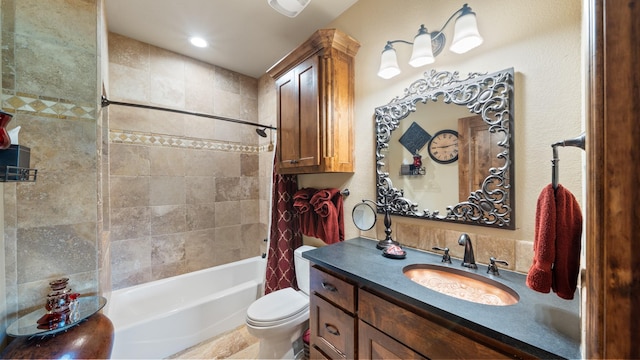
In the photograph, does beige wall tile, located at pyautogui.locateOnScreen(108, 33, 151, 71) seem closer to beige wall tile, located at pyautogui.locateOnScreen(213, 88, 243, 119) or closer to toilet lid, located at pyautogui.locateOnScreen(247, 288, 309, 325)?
Result: beige wall tile, located at pyautogui.locateOnScreen(213, 88, 243, 119)

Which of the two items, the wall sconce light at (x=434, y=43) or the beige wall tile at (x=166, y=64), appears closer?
the wall sconce light at (x=434, y=43)

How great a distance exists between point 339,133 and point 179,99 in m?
1.80

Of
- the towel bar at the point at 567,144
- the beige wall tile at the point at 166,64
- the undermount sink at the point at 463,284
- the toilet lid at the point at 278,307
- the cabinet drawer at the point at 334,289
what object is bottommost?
the toilet lid at the point at 278,307

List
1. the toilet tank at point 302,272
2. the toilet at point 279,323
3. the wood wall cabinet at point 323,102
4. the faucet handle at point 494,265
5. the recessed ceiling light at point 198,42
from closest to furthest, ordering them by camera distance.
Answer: the faucet handle at point 494,265 → the toilet at point 279,323 → the wood wall cabinet at point 323,102 → the toilet tank at point 302,272 → the recessed ceiling light at point 198,42

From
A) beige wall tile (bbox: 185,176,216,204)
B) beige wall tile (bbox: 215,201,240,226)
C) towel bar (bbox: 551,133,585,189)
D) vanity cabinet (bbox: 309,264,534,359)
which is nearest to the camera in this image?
towel bar (bbox: 551,133,585,189)

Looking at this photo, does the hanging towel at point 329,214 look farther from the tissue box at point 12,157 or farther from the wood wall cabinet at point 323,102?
the tissue box at point 12,157

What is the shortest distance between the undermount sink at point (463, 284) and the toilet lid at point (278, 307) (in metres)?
0.88

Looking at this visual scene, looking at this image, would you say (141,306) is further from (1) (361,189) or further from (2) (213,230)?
(1) (361,189)

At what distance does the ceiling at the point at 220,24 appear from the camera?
1686mm

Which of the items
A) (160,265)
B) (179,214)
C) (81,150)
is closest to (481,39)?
(81,150)

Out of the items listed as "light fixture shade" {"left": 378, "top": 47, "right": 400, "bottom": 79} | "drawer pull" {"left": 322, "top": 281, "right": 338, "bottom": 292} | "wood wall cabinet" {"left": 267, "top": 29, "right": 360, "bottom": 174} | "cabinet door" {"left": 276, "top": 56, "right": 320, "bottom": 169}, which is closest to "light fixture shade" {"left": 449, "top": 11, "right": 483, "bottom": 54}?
"light fixture shade" {"left": 378, "top": 47, "right": 400, "bottom": 79}

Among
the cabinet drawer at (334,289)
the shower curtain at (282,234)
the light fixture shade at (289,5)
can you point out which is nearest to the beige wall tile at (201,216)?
the shower curtain at (282,234)

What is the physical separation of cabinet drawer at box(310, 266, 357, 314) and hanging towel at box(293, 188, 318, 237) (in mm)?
668

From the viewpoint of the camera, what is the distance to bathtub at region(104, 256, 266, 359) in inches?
65.1
